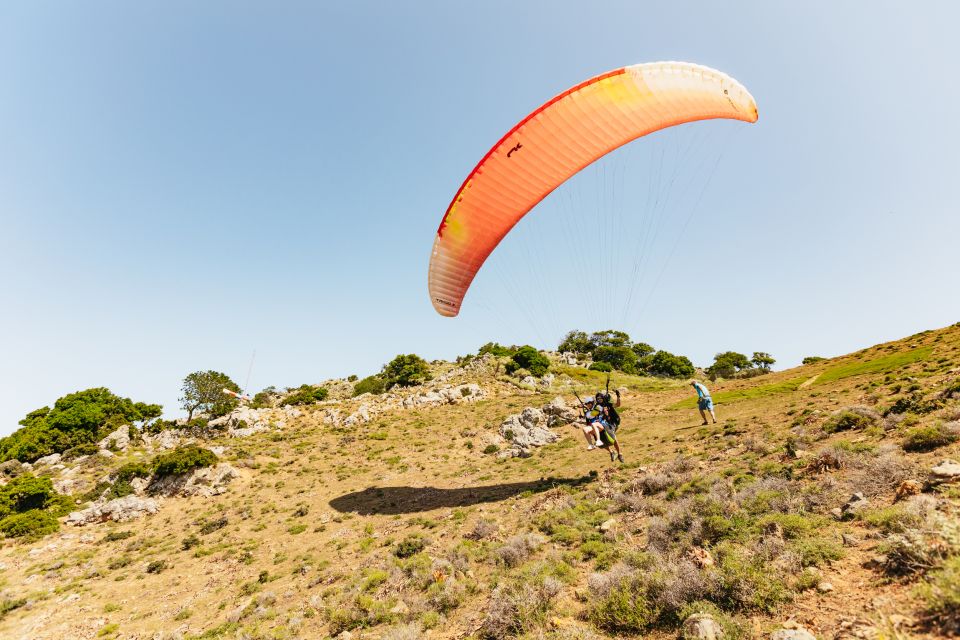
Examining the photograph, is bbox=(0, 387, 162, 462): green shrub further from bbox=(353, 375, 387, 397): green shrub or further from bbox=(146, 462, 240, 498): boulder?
bbox=(353, 375, 387, 397): green shrub

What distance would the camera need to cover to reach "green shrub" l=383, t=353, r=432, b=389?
166 ft

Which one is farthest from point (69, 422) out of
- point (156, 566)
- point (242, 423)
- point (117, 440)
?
point (156, 566)

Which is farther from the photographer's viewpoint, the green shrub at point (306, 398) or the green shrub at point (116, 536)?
the green shrub at point (306, 398)

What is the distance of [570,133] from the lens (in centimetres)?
1245

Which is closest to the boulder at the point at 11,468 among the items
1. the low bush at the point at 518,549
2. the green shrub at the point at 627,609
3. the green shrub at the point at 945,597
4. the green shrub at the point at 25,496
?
the green shrub at the point at 25,496

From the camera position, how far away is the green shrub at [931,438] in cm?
805

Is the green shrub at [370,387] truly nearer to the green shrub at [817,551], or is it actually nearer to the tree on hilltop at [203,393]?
the tree on hilltop at [203,393]

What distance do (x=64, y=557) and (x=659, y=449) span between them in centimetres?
2722

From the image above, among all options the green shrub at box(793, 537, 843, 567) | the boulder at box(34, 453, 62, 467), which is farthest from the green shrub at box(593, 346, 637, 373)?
the boulder at box(34, 453, 62, 467)

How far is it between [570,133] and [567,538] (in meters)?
12.0

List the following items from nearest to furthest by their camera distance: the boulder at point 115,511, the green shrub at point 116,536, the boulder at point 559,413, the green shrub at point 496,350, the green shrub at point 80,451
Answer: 1. the green shrub at point 116,536
2. the boulder at point 115,511
3. the boulder at point 559,413
4. the green shrub at point 80,451
5. the green shrub at point 496,350

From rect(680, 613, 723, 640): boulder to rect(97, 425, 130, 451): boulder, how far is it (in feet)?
148

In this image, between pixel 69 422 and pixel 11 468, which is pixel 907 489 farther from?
pixel 69 422

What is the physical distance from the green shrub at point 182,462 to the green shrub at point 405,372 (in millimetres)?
26506
